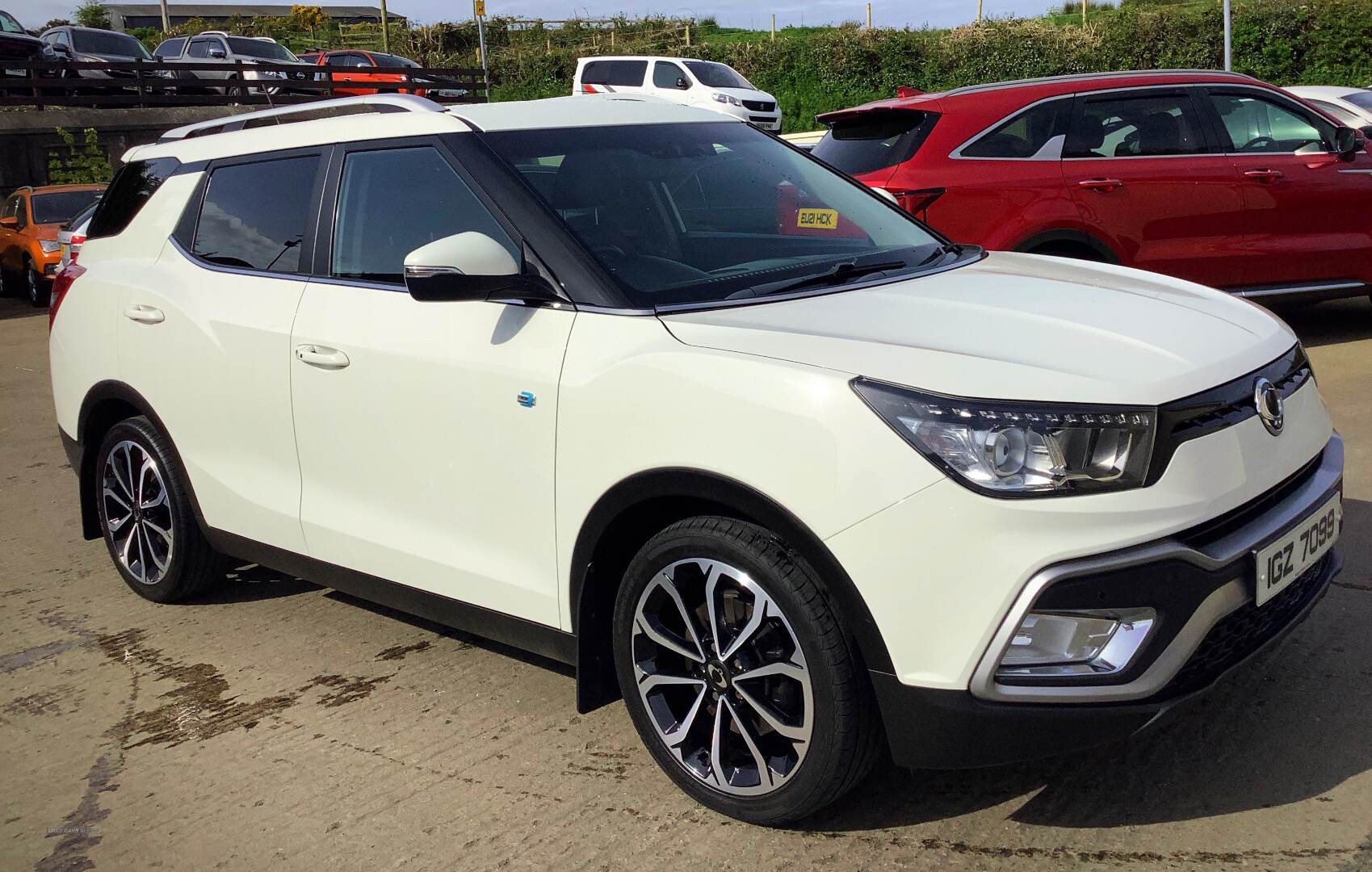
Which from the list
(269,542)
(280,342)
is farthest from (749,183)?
(269,542)

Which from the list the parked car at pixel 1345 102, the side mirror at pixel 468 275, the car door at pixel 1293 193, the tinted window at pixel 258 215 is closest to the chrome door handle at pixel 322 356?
the tinted window at pixel 258 215

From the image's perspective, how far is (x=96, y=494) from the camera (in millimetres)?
5102

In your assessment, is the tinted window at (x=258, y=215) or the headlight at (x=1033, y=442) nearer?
the headlight at (x=1033, y=442)

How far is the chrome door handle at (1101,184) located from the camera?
7707mm

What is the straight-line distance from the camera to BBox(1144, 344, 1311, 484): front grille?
2.63m

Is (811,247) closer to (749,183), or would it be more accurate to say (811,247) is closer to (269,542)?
(749,183)

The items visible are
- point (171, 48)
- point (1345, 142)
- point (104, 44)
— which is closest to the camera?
point (1345, 142)

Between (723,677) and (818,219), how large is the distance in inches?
64.6

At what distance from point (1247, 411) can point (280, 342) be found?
8.93 feet

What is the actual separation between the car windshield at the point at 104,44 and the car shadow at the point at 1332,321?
92.4 ft

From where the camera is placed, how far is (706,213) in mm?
3836

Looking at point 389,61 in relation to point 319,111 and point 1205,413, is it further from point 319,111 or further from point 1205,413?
point 1205,413

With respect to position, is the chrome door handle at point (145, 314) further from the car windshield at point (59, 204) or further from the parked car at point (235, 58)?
the parked car at point (235, 58)

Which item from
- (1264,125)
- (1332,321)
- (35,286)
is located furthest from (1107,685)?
(35,286)
